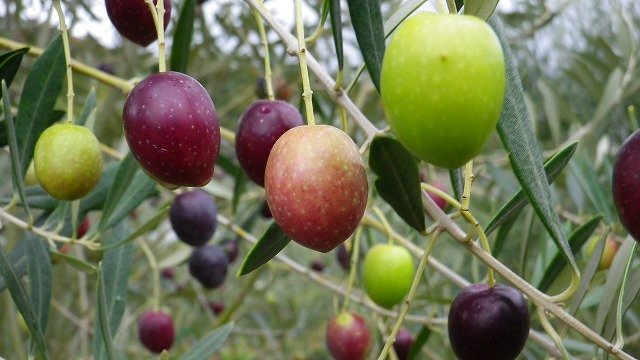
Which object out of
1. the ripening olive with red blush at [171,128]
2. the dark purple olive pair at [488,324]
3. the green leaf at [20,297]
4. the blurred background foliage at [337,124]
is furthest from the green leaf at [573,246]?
the green leaf at [20,297]

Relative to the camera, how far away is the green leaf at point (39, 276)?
117 cm

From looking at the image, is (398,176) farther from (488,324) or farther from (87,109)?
(87,109)

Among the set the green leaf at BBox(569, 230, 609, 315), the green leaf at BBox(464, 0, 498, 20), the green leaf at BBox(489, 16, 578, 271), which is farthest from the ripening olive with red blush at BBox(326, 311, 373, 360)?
the green leaf at BBox(464, 0, 498, 20)

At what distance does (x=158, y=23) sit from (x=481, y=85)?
352 mm

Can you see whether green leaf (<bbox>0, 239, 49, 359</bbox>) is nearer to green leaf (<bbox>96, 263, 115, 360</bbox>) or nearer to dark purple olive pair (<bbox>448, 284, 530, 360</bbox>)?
green leaf (<bbox>96, 263, 115, 360</bbox>)

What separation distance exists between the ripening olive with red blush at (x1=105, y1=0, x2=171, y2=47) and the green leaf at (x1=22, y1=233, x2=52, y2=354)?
16.6 inches

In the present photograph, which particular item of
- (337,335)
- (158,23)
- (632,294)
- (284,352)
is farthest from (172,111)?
(284,352)

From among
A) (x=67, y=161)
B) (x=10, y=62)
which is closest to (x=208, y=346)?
(x=67, y=161)

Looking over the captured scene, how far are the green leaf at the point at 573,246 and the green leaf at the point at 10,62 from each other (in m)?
0.81

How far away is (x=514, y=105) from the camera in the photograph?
80cm

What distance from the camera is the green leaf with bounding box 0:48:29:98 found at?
3.21 ft

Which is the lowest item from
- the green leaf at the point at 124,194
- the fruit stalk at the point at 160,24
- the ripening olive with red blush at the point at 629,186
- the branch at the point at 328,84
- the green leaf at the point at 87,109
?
the green leaf at the point at 124,194

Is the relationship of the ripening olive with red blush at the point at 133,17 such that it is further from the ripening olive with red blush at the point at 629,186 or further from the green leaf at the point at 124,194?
the ripening olive with red blush at the point at 629,186

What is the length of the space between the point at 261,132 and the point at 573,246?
0.54 metres
